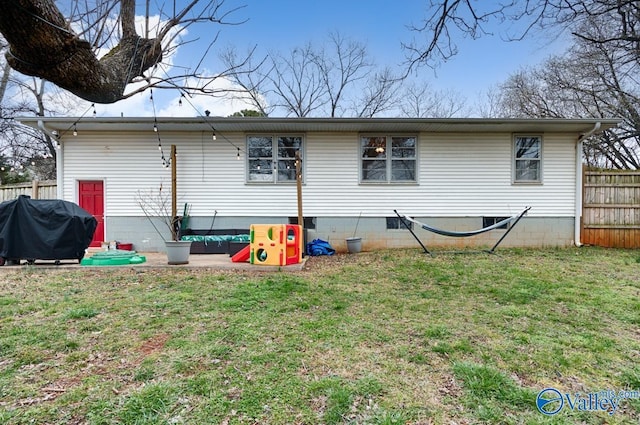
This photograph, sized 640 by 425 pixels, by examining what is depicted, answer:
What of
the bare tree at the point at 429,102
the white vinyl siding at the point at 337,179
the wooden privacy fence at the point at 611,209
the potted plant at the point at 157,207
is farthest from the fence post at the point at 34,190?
the bare tree at the point at 429,102

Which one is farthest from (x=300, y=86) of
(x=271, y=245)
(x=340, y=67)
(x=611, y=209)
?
(x=611, y=209)

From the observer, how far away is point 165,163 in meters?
8.44

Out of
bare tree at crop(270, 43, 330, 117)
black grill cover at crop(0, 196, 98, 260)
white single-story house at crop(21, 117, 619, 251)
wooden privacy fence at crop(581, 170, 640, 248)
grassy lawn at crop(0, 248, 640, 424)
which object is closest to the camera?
grassy lawn at crop(0, 248, 640, 424)

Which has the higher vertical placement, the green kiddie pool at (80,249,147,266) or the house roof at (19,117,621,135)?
the house roof at (19,117,621,135)

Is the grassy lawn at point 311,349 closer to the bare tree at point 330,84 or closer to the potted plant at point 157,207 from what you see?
the potted plant at point 157,207

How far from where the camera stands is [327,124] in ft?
25.9

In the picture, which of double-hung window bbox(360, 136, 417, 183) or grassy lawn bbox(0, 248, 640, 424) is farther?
double-hung window bbox(360, 136, 417, 183)

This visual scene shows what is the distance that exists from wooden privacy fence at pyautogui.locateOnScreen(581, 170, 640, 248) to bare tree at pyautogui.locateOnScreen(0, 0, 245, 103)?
9.39 m

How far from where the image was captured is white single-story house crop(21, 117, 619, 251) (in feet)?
27.6

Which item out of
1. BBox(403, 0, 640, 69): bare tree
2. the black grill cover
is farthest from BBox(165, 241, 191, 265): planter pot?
BBox(403, 0, 640, 69): bare tree

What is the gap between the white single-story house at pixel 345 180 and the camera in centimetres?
841

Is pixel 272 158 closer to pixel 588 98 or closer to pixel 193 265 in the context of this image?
pixel 193 265

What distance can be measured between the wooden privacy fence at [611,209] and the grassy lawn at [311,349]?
396cm

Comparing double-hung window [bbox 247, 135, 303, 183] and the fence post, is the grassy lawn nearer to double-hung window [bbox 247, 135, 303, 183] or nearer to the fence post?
double-hung window [bbox 247, 135, 303, 183]
